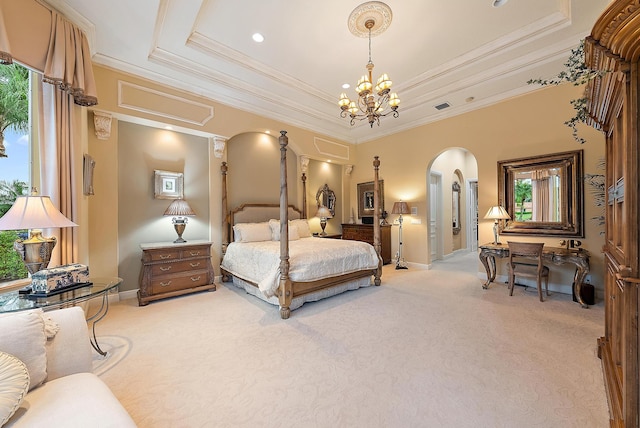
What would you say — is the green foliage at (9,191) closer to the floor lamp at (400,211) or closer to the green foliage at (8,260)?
the green foliage at (8,260)

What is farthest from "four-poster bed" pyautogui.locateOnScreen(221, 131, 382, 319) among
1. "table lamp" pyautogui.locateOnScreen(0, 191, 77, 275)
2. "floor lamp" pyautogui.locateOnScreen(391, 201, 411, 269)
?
"table lamp" pyautogui.locateOnScreen(0, 191, 77, 275)

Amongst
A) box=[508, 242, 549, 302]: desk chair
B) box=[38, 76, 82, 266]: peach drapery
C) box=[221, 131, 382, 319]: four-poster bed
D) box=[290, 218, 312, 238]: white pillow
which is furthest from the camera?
box=[290, 218, 312, 238]: white pillow

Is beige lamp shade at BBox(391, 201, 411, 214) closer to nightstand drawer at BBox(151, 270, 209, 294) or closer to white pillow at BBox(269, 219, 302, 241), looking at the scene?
white pillow at BBox(269, 219, 302, 241)

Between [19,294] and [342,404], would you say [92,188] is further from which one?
[342,404]

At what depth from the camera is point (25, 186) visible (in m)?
2.52

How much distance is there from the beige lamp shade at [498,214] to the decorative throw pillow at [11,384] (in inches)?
205

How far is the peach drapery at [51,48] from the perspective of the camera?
205 cm

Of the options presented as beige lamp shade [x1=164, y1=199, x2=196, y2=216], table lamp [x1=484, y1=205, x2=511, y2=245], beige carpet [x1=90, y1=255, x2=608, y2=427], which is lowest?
beige carpet [x1=90, y1=255, x2=608, y2=427]

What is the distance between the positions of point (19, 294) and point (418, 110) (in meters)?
6.01

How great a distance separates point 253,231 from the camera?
4.57 metres

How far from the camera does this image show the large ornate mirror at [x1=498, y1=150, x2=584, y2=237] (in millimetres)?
3832

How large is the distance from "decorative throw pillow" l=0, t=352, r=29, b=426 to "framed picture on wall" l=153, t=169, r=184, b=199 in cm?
338

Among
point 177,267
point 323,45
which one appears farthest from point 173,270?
point 323,45

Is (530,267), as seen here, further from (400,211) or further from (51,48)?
(51,48)
